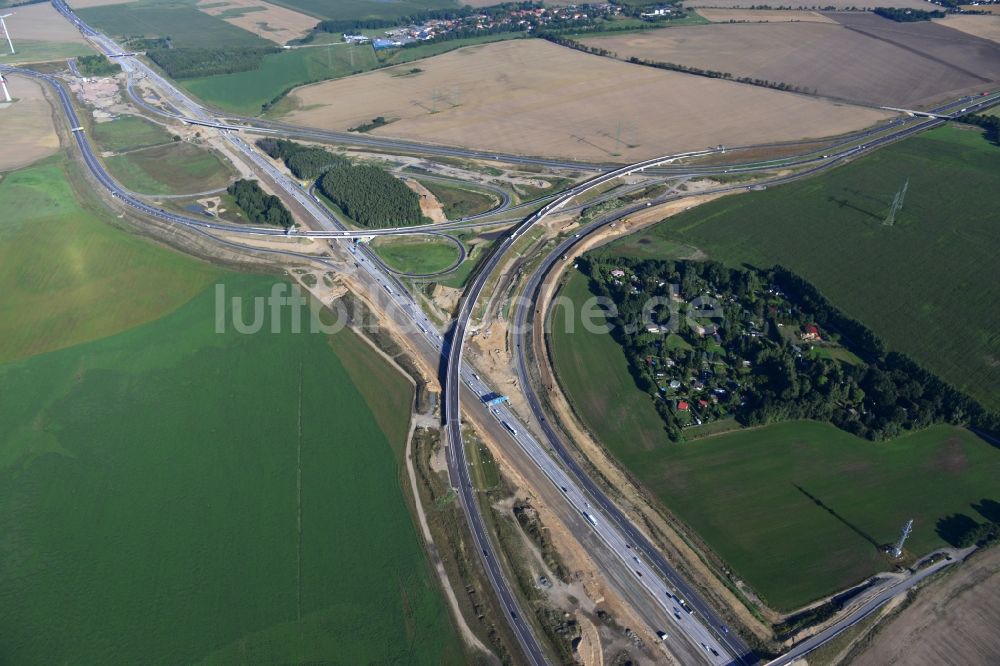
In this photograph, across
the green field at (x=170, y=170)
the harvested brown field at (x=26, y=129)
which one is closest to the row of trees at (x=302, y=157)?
the green field at (x=170, y=170)

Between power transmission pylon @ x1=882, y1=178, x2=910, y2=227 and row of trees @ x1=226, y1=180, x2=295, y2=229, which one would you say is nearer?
power transmission pylon @ x1=882, y1=178, x2=910, y2=227

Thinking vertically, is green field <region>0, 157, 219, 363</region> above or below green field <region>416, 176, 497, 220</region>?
below

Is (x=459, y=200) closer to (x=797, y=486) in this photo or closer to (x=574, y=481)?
(x=574, y=481)

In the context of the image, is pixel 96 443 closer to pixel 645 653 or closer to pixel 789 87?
pixel 645 653

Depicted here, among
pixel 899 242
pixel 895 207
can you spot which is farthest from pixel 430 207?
pixel 895 207

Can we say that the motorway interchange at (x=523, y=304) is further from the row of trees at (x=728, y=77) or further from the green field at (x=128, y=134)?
the row of trees at (x=728, y=77)

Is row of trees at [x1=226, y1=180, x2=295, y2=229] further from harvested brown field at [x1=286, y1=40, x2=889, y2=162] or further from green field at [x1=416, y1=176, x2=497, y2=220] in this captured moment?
harvested brown field at [x1=286, y1=40, x2=889, y2=162]

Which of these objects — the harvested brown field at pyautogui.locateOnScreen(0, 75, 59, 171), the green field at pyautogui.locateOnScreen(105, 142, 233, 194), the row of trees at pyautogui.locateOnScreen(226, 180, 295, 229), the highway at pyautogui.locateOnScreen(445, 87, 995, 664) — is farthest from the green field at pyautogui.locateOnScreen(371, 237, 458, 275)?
the harvested brown field at pyautogui.locateOnScreen(0, 75, 59, 171)
